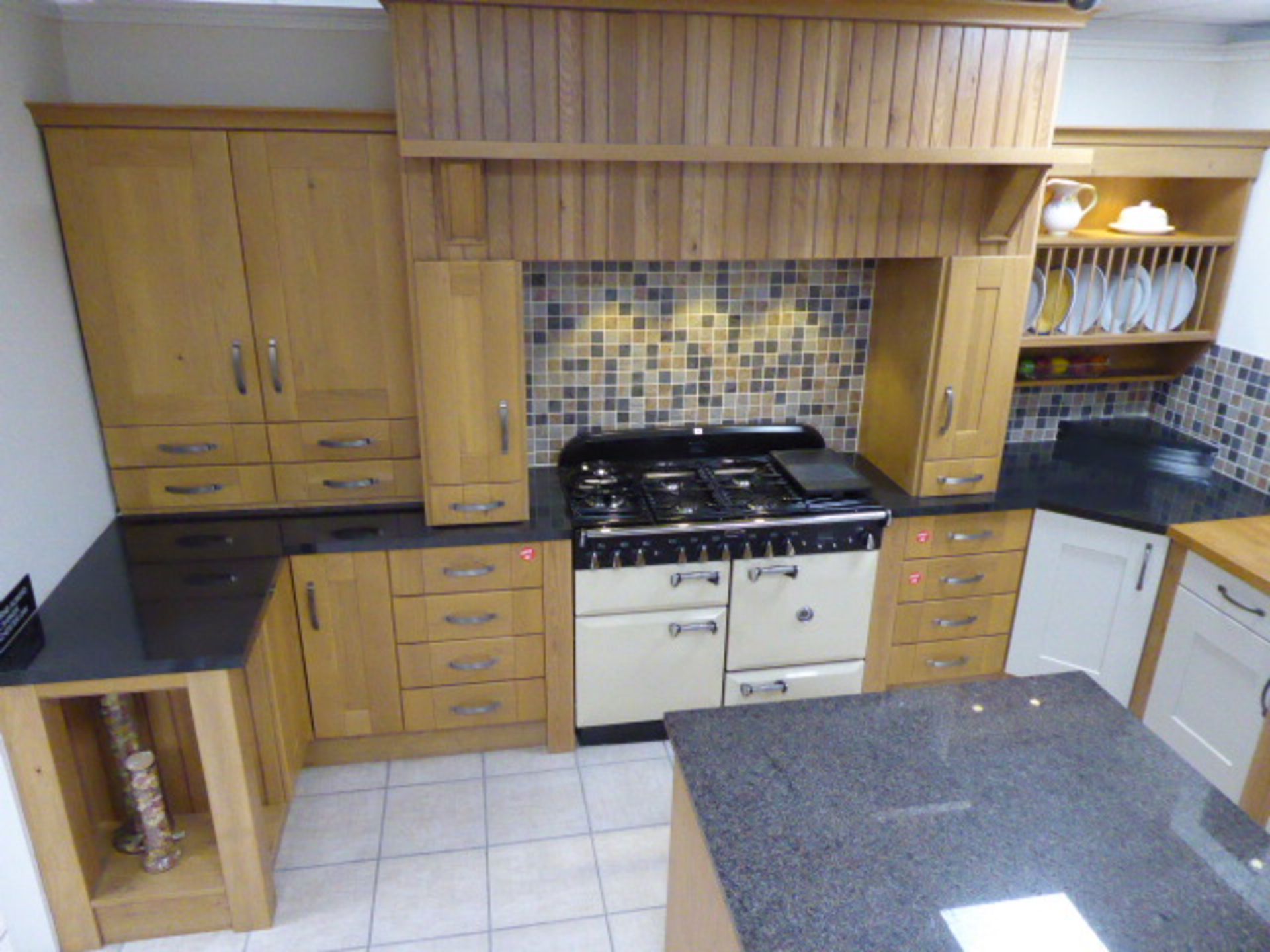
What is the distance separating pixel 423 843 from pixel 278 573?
0.87 m

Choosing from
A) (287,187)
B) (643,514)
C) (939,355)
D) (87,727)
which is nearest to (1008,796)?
(643,514)

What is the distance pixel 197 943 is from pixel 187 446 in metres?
1.35

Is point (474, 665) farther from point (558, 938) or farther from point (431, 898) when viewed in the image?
point (558, 938)

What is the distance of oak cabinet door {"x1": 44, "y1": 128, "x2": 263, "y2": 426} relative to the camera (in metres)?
2.38

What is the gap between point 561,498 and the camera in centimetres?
288

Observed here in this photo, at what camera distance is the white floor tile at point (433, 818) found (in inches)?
100

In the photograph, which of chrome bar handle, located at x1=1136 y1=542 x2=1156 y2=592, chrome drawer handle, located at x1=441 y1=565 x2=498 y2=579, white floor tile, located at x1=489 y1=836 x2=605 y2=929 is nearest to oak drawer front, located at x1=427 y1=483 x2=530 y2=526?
chrome drawer handle, located at x1=441 y1=565 x2=498 y2=579

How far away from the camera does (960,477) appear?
294 centimetres

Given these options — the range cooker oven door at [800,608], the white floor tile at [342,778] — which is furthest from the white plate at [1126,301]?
the white floor tile at [342,778]

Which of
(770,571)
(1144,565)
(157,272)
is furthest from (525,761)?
(1144,565)

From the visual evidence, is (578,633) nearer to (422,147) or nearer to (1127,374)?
(422,147)

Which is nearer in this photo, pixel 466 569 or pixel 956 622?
pixel 466 569

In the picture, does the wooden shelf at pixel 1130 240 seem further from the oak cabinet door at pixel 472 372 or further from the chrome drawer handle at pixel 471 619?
the chrome drawer handle at pixel 471 619

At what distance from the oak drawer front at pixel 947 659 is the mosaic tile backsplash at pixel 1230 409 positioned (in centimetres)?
96
